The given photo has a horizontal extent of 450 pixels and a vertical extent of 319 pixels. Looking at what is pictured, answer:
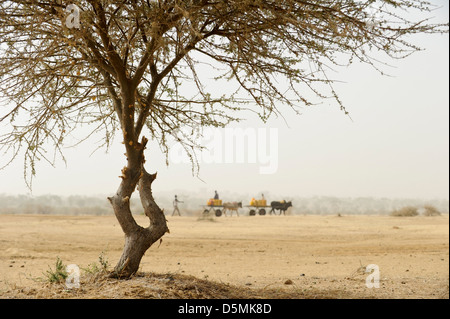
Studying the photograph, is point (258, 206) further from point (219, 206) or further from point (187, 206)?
point (187, 206)

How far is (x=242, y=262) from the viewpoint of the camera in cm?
1241

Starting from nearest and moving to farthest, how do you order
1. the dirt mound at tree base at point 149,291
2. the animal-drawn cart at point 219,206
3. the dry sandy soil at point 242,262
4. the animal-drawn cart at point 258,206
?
1. the dirt mound at tree base at point 149,291
2. the dry sandy soil at point 242,262
3. the animal-drawn cart at point 219,206
4. the animal-drawn cart at point 258,206

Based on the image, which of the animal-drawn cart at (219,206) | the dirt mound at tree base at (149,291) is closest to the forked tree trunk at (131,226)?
the dirt mound at tree base at (149,291)

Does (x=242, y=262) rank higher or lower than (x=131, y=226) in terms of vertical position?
lower

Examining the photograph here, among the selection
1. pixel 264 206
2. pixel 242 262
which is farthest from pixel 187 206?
pixel 242 262

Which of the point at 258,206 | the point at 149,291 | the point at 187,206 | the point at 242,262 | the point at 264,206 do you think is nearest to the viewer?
the point at 149,291

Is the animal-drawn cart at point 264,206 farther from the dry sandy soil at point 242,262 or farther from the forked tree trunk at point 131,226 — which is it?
the forked tree trunk at point 131,226

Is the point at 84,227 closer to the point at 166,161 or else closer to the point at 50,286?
the point at 166,161

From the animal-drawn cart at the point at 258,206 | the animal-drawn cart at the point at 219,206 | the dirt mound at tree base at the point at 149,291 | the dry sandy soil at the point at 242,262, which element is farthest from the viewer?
the animal-drawn cart at the point at 258,206

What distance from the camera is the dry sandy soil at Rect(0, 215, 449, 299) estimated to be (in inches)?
267

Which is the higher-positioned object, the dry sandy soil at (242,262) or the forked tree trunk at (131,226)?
the forked tree trunk at (131,226)

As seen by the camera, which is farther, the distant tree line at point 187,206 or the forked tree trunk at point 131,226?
the distant tree line at point 187,206

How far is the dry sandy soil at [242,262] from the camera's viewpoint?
22.2ft
